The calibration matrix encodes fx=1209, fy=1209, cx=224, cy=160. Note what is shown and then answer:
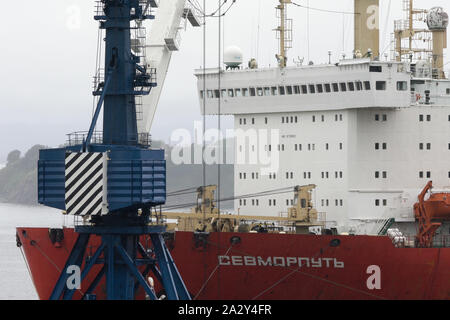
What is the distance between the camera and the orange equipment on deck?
128ft

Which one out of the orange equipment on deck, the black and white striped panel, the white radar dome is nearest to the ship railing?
the orange equipment on deck

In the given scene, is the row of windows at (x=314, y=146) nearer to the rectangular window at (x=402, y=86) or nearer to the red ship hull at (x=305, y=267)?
the rectangular window at (x=402, y=86)

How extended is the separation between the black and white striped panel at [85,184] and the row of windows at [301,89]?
15.0 m

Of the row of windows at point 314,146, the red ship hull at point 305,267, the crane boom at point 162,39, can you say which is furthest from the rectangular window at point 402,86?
the crane boom at point 162,39

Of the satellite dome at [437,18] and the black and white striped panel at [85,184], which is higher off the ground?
the satellite dome at [437,18]

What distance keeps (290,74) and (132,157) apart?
49.2ft

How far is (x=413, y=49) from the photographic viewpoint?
45625mm

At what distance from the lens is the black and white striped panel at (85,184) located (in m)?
27.2

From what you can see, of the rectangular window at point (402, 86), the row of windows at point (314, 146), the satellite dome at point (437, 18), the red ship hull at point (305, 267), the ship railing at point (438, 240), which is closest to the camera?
the red ship hull at point (305, 267)
